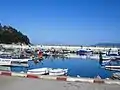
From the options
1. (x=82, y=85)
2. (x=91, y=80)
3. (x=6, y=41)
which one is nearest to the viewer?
(x=82, y=85)

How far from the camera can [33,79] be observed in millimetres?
18047

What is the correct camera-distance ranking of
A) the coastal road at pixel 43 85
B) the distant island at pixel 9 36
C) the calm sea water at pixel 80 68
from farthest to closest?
the distant island at pixel 9 36
the calm sea water at pixel 80 68
the coastal road at pixel 43 85

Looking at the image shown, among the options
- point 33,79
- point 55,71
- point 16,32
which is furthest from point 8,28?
point 33,79

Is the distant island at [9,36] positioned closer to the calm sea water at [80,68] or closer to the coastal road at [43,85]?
the calm sea water at [80,68]

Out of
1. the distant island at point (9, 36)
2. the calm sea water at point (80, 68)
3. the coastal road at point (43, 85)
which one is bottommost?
the calm sea water at point (80, 68)

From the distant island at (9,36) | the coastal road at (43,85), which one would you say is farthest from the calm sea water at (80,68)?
the distant island at (9,36)

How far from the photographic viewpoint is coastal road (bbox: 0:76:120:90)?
50.7ft

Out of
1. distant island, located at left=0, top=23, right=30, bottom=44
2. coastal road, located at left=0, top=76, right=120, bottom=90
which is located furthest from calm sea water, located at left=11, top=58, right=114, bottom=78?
distant island, located at left=0, top=23, right=30, bottom=44

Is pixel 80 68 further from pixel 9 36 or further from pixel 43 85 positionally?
pixel 9 36

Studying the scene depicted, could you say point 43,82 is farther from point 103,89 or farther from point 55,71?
point 55,71

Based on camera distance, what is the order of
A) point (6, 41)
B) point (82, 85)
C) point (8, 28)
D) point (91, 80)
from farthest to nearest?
1. point (8, 28)
2. point (6, 41)
3. point (91, 80)
4. point (82, 85)

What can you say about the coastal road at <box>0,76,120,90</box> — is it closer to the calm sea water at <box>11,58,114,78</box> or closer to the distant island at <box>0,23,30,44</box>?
the calm sea water at <box>11,58,114,78</box>

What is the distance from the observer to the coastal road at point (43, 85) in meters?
15.5

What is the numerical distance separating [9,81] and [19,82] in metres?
0.70
